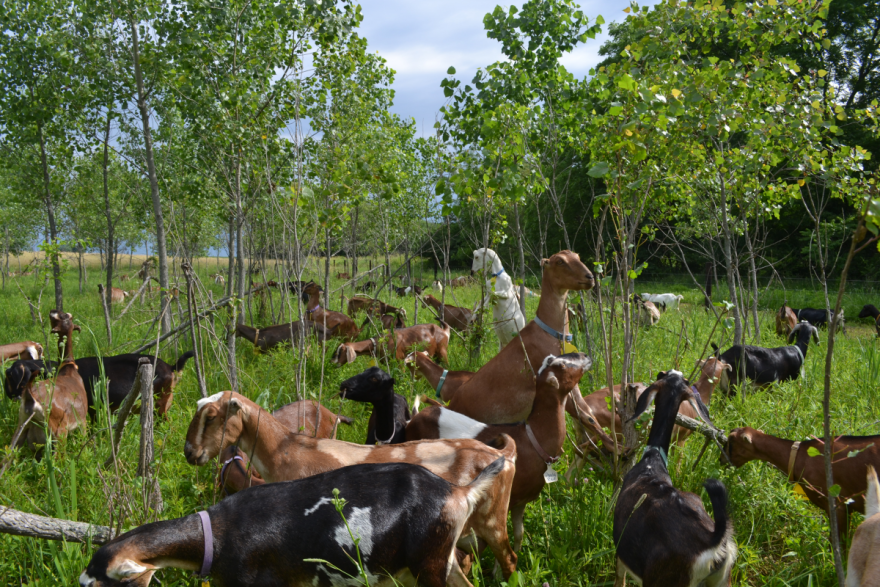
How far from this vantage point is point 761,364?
5.81 metres

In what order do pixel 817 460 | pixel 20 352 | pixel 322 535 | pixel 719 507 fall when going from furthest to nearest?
pixel 20 352 → pixel 817 460 → pixel 322 535 → pixel 719 507

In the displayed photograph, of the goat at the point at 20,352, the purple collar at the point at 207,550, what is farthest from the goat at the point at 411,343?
the purple collar at the point at 207,550

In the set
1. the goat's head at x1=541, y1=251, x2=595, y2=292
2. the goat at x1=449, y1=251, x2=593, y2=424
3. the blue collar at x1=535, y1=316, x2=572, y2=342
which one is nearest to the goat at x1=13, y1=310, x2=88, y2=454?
the goat at x1=449, y1=251, x2=593, y2=424

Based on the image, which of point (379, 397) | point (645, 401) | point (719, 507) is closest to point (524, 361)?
point (379, 397)

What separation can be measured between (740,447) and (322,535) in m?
2.68

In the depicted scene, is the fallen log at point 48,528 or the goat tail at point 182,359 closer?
the fallen log at point 48,528

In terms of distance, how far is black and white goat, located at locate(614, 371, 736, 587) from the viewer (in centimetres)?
218

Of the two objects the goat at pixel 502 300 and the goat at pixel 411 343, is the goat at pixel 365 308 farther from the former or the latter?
the goat at pixel 502 300

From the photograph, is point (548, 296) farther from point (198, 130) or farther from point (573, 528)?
point (198, 130)

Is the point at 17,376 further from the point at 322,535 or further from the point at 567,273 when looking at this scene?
the point at 567,273

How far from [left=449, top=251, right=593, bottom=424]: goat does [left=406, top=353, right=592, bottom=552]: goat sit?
824 mm

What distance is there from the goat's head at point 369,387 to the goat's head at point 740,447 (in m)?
2.33

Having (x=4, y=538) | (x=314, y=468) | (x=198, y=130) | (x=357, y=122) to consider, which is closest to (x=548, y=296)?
(x=314, y=468)

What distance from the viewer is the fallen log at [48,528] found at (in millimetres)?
2330
